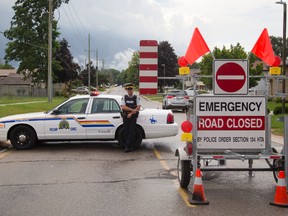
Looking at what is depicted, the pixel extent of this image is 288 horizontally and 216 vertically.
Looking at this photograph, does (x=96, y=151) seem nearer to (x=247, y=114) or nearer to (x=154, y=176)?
(x=154, y=176)

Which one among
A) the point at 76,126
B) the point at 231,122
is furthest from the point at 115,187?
the point at 76,126

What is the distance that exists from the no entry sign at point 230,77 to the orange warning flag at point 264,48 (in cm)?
78

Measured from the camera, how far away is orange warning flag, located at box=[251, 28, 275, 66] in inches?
294

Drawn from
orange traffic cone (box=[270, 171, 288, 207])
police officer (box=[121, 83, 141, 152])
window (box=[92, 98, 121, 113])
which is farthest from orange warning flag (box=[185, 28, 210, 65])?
window (box=[92, 98, 121, 113])

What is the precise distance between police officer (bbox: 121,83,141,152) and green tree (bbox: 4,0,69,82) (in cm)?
5348

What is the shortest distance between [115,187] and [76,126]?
4364 mm

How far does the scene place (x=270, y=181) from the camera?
7859 mm

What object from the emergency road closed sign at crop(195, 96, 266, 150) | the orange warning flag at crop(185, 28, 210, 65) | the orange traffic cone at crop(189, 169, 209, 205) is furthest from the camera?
the orange warning flag at crop(185, 28, 210, 65)

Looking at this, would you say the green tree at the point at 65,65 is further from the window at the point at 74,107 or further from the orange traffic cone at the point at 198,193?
the orange traffic cone at the point at 198,193

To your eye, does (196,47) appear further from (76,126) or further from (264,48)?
(76,126)

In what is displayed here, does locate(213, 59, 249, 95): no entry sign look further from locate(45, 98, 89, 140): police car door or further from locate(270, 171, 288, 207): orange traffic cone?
locate(45, 98, 89, 140): police car door

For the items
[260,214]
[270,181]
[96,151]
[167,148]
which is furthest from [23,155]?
[260,214]

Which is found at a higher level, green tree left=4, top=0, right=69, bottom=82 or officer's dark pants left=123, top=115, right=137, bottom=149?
green tree left=4, top=0, right=69, bottom=82

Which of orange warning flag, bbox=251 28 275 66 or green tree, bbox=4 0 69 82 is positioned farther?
green tree, bbox=4 0 69 82
